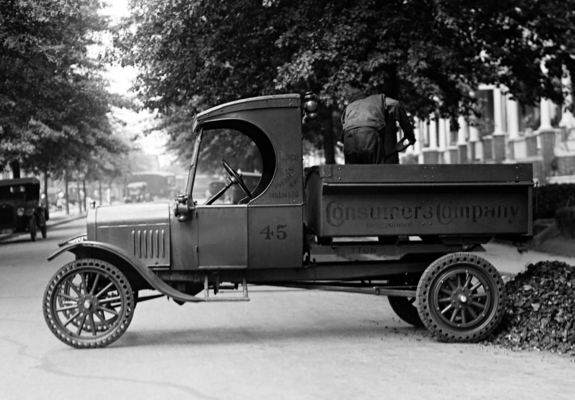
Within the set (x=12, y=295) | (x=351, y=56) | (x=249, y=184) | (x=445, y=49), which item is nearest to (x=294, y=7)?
(x=351, y=56)

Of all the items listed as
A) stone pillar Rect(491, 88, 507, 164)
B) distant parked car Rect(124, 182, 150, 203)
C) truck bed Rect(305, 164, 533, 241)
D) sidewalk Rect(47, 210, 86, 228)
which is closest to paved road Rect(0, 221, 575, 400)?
truck bed Rect(305, 164, 533, 241)

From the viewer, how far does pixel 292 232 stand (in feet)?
29.2

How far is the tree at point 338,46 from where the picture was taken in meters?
17.7

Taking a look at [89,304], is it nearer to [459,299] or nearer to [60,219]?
[459,299]

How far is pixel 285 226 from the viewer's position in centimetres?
890

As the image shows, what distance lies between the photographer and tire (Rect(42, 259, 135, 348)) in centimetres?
870

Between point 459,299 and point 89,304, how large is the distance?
143 inches

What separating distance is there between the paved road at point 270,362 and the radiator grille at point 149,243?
0.90m

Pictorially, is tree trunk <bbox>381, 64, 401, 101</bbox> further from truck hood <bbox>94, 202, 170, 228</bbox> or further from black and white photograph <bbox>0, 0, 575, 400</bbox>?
truck hood <bbox>94, 202, 170, 228</bbox>

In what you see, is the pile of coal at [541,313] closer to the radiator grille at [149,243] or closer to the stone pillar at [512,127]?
the radiator grille at [149,243]

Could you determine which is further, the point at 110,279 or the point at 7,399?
the point at 110,279

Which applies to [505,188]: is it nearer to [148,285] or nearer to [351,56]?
[148,285]

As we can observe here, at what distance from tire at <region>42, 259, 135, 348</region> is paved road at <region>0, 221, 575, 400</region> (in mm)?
174

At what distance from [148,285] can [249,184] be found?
32.5 m
